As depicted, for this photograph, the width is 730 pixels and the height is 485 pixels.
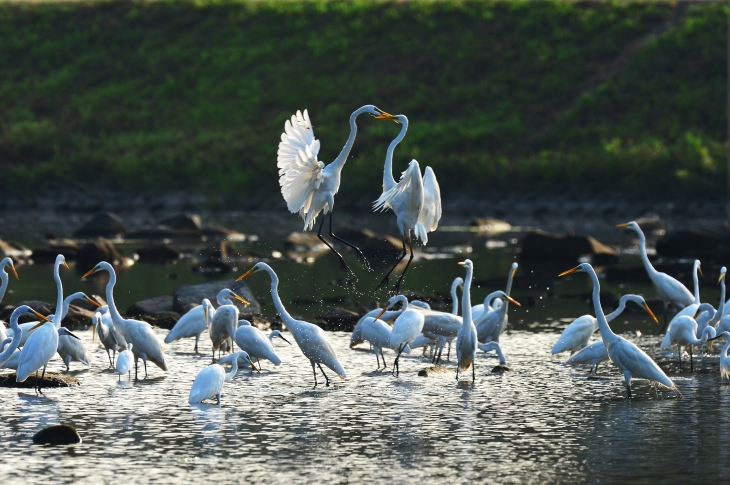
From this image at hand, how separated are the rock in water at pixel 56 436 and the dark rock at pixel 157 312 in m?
7.30

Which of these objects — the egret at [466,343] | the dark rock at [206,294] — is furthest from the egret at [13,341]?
the dark rock at [206,294]

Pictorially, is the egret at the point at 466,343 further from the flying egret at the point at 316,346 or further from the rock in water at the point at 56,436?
the rock in water at the point at 56,436

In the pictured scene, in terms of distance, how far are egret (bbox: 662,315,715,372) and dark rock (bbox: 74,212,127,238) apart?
25.4 m

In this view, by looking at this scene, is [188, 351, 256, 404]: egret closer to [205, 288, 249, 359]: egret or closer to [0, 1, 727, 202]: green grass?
[205, 288, 249, 359]: egret

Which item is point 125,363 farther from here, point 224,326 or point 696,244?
point 696,244

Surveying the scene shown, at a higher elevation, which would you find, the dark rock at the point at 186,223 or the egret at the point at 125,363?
the dark rock at the point at 186,223

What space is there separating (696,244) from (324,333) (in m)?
17.3

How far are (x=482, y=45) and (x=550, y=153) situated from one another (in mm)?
15836

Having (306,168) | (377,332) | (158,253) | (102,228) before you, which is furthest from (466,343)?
(102,228)

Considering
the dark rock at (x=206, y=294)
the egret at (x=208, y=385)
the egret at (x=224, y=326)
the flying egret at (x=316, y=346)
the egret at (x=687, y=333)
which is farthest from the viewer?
the dark rock at (x=206, y=294)

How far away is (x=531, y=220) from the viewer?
1700 inches

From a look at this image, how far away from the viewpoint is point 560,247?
2748 centimetres

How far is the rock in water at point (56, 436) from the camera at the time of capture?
9.19 metres

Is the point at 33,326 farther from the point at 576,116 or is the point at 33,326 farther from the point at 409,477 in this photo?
the point at 576,116
